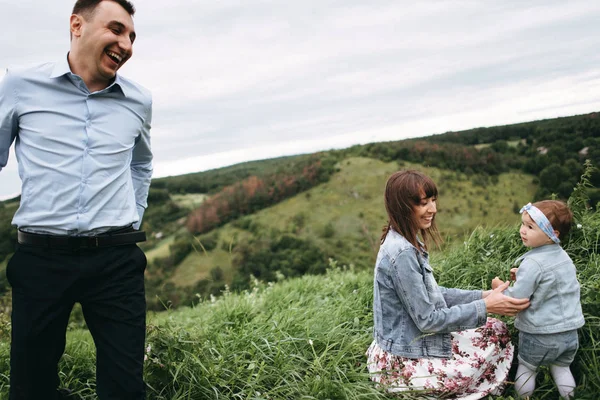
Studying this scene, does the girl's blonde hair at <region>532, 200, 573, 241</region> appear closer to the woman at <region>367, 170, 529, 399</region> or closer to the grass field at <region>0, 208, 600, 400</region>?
the woman at <region>367, 170, 529, 399</region>

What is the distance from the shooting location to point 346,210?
25516 millimetres

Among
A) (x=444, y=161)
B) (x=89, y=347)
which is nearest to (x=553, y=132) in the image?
(x=89, y=347)

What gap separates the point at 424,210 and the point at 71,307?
1.97 metres

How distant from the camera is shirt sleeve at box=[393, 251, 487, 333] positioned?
2600mm

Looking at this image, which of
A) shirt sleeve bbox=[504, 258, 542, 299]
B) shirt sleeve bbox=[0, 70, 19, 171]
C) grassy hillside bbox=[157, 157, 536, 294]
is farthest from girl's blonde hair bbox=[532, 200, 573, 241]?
grassy hillside bbox=[157, 157, 536, 294]

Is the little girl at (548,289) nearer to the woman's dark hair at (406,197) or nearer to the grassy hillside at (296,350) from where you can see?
the grassy hillside at (296,350)

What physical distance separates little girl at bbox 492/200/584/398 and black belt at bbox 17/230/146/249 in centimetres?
223

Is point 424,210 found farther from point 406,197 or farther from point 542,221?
point 542,221

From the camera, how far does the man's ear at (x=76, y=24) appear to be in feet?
7.88

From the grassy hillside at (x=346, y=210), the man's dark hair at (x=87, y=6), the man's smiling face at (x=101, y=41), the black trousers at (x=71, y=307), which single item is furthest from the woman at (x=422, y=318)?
the grassy hillside at (x=346, y=210)

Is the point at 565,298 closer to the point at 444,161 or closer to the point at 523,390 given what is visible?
the point at 523,390

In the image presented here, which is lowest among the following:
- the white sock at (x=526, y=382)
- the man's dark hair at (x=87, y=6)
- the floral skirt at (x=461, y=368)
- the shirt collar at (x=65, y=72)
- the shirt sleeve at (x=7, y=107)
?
the white sock at (x=526, y=382)

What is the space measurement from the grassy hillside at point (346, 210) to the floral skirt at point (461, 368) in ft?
49.2

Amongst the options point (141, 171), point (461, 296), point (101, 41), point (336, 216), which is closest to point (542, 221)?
point (461, 296)
